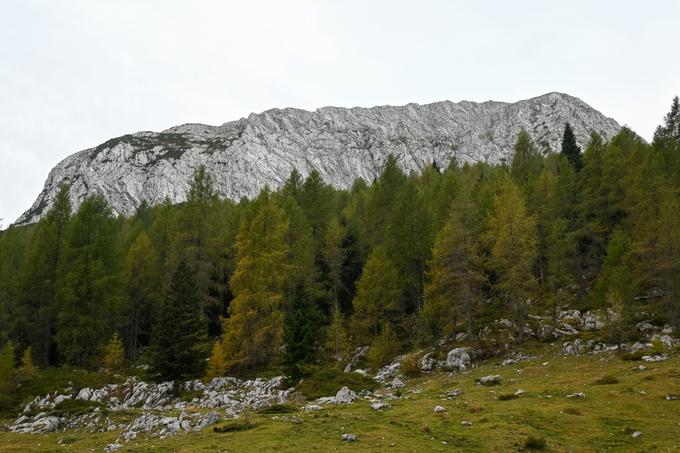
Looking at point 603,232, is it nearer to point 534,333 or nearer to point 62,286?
point 534,333

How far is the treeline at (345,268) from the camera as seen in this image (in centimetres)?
→ 4012

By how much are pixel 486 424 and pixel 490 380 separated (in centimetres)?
1143

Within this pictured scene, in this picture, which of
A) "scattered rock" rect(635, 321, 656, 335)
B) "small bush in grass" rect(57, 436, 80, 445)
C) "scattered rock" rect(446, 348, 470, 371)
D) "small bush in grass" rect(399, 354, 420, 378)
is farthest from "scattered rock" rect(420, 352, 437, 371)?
"small bush in grass" rect(57, 436, 80, 445)

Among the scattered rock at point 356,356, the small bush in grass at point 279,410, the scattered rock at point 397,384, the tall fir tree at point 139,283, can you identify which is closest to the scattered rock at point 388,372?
the scattered rock at point 397,384

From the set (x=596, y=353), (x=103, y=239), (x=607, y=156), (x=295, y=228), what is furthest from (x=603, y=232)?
(x=103, y=239)

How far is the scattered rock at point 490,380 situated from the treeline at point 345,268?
10.8 m

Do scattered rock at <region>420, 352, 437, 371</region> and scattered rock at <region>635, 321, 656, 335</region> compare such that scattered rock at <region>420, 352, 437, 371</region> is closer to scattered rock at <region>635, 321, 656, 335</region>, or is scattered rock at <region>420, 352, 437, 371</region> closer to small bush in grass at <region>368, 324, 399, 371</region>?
small bush in grass at <region>368, 324, 399, 371</region>

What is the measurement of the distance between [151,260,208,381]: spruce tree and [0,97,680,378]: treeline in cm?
12

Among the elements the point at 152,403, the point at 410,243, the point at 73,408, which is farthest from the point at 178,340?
the point at 410,243

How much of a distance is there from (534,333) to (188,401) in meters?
29.2

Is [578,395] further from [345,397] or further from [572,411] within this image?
[345,397]

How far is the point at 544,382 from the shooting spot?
1134 inches

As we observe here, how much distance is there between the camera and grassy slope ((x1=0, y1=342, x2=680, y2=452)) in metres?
17.3

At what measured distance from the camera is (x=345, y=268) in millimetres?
61844
